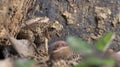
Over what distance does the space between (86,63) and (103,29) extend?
1749 mm

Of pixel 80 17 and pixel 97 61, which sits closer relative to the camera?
pixel 97 61

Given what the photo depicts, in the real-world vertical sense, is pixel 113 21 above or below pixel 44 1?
below

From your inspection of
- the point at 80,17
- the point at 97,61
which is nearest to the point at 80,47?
the point at 97,61

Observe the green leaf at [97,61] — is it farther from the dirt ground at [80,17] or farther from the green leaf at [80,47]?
the dirt ground at [80,17]

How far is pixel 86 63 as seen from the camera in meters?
0.56

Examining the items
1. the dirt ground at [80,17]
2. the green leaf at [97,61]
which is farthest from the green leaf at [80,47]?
the dirt ground at [80,17]

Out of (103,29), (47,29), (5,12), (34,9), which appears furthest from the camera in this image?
(103,29)

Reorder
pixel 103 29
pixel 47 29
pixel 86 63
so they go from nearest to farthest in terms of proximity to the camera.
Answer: pixel 86 63
pixel 47 29
pixel 103 29

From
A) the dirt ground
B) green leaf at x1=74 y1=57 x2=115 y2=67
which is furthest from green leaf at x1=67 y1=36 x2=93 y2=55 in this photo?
the dirt ground

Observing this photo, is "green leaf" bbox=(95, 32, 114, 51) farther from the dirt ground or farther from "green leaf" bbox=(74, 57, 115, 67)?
the dirt ground

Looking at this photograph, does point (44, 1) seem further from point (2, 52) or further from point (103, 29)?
point (2, 52)

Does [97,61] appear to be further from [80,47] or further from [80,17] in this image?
[80,17]

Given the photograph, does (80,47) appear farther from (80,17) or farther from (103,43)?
(80,17)

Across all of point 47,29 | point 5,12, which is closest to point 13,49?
point 5,12
